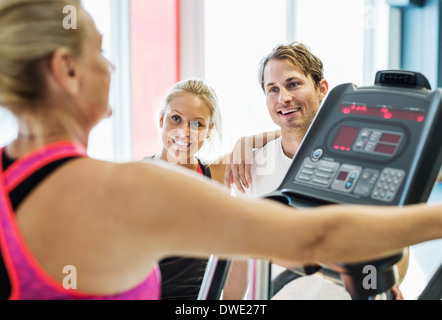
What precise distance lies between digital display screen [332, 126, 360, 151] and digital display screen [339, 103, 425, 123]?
0.15ft

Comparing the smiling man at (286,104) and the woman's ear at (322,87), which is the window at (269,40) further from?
the smiling man at (286,104)

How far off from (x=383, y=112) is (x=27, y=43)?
Result: 70cm

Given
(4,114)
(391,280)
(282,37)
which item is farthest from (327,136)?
(282,37)

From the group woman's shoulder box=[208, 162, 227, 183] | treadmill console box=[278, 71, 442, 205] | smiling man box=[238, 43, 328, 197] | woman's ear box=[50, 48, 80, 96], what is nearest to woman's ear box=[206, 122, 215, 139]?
woman's shoulder box=[208, 162, 227, 183]

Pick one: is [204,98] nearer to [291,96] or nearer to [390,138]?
[291,96]

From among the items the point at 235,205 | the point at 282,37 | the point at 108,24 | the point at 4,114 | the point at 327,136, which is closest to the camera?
the point at 235,205

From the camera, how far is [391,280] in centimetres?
90

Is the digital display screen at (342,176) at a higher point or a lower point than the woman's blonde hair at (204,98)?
lower

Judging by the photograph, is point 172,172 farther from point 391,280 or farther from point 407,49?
point 407,49

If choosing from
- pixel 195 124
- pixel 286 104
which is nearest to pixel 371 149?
pixel 286 104

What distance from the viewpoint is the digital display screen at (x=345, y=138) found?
1.02 meters

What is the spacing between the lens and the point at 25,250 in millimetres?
679

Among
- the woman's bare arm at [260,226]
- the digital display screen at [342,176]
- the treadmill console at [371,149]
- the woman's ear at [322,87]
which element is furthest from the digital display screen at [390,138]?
the woman's ear at [322,87]
